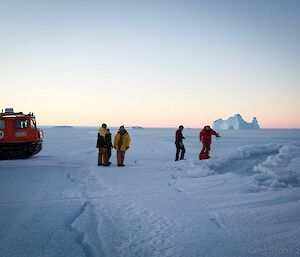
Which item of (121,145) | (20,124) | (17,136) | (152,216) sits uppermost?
(20,124)

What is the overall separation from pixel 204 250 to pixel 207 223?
104 centimetres

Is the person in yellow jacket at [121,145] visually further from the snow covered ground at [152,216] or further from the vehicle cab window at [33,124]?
the vehicle cab window at [33,124]

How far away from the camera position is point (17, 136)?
1562 cm

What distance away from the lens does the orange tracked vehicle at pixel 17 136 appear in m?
15.5

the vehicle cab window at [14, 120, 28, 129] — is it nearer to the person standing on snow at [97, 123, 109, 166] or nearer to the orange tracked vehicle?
the orange tracked vehicle

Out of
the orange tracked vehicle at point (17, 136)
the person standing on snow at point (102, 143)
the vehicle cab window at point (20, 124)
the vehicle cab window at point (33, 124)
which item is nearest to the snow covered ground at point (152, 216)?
the person standing on snow at point (102, 143)

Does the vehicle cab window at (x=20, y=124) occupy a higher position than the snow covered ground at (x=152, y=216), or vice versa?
the vehicle cab window at (x=20, y=124)

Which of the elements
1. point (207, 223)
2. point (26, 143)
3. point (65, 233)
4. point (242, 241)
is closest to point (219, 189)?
point (207, 223)

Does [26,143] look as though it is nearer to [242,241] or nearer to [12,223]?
[12,223]

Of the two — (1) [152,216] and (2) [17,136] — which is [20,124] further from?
(1) [152,216]

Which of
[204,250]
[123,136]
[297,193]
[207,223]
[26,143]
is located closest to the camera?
[204,250]

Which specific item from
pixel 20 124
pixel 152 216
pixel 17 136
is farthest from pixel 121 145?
pixel 152 216

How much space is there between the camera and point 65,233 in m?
4.55

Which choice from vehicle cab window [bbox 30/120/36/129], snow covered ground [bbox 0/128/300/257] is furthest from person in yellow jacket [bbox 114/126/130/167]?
vehicle cab window [bbox 30/120/36/129]
